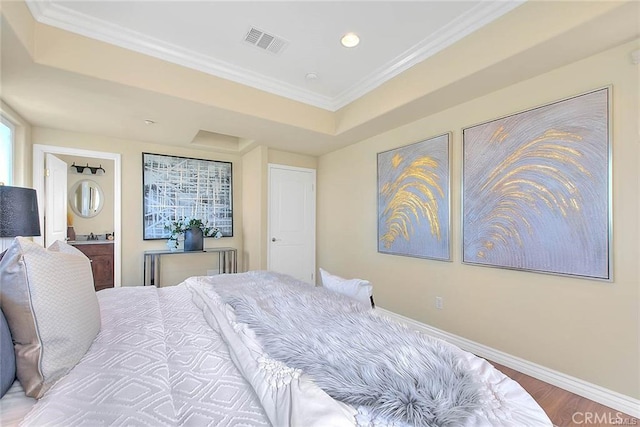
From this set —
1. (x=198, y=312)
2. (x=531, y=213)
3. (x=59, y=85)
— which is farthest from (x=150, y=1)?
(x=531, y=213)

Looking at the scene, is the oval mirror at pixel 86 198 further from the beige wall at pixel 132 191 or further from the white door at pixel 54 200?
the beige wall at pixel 132 191

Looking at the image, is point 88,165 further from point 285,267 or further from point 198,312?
point 198,312

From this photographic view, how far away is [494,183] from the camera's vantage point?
2.40 meters

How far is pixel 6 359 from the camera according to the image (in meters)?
0.85

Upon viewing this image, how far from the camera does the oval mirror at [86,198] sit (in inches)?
179

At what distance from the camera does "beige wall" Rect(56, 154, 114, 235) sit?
4504 millimetres

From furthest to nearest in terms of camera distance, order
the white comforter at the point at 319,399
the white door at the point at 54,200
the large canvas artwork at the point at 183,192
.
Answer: the large canvas artwork at the point at 183,192 < the white door at the point at 54,200 < the white comforter at the point at 319,399

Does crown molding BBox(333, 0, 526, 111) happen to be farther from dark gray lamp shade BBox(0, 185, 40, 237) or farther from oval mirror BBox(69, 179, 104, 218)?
oval mirror BBox(69, 179, 104, 218)

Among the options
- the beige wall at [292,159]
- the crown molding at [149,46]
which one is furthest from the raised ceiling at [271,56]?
the beige wall at [292,159]

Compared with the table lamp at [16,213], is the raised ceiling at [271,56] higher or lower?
higher

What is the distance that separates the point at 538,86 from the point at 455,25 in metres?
0.81

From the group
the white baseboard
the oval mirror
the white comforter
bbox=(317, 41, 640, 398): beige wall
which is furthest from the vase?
the white baseboard

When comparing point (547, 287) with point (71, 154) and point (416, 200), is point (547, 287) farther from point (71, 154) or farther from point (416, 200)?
point (71, 154)

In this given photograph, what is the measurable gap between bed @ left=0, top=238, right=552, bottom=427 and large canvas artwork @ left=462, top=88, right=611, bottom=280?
159 cm
